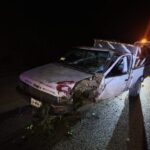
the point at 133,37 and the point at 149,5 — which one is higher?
the point at 149,5

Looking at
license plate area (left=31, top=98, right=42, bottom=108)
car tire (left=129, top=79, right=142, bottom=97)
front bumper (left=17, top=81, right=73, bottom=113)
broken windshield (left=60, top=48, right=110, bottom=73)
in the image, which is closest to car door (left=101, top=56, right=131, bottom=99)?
broken windshield (left=60, top=48, right=110, bottom=73)

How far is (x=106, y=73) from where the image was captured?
23.1 ft

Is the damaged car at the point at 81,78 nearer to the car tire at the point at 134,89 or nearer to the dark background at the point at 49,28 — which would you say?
the car tire at the point at 134,89

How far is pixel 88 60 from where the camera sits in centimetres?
752

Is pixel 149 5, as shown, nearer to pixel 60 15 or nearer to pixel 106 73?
pixel 60 15

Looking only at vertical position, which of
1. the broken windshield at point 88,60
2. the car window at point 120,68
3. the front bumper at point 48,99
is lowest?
the front bumper at point 48,99

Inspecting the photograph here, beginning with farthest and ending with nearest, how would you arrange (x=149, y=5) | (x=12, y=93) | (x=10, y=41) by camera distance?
(x=149, y=5) < (x=10, y=41) < (x=12, y=93)

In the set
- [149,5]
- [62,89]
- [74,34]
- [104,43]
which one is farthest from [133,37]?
[62,89]

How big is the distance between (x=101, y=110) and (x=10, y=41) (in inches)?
266

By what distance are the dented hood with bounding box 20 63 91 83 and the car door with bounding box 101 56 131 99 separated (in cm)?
70

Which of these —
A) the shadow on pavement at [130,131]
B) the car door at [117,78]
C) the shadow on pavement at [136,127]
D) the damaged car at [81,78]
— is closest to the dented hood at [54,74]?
the damaged car at [81,78]

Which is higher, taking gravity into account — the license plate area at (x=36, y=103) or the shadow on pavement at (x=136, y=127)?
the license plate area at (x=36, y=103)

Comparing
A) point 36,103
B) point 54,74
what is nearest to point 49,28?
point 54,74

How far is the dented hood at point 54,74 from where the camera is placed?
6379 mm
